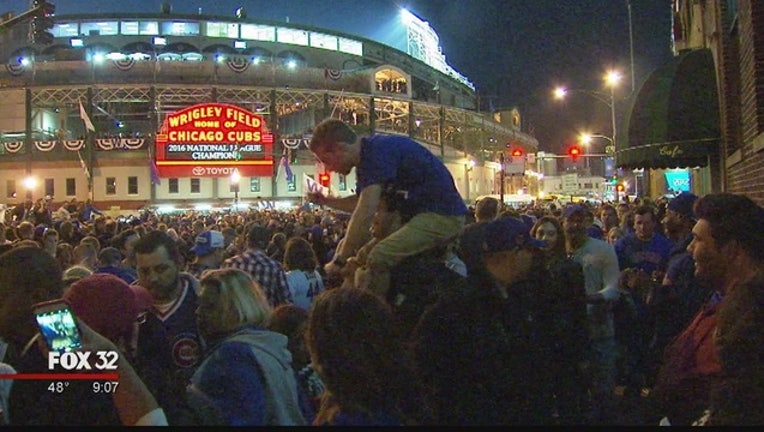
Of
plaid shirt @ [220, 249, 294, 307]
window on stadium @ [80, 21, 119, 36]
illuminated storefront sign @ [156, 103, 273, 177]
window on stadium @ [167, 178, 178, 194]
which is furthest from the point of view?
window on stadium @ [80, 21, 119, 36]

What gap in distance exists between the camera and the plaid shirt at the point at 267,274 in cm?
603

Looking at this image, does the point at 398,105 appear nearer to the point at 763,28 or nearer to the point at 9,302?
the point at 763,28

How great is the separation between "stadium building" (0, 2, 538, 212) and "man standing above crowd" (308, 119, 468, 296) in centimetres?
3944

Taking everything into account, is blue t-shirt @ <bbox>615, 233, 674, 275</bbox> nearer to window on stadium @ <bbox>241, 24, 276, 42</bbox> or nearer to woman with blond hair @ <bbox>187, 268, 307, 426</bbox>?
woman with blond hair @ <bbox>187, 268, 307, 426</bbox>

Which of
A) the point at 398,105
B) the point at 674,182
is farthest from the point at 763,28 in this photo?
the point at 398,105

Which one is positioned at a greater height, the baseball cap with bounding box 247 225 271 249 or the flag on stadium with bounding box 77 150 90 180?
the flag on stadium with bounding box 77 150 90 180

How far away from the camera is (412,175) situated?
420cm

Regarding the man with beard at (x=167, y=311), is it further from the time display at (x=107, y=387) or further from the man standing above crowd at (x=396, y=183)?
the man standing above crowd at (x=396, y=183)

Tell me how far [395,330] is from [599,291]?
4.26m

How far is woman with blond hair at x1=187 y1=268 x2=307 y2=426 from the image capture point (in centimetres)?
313

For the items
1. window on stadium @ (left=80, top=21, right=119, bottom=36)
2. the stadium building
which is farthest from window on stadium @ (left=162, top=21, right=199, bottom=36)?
window on stadium @ (left=80, top=21, right=119, bottom=36)

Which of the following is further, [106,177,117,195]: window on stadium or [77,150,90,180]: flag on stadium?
[106,177,117,195]: window on stadium

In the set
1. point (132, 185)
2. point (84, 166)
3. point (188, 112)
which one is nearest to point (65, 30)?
point (132, 185)

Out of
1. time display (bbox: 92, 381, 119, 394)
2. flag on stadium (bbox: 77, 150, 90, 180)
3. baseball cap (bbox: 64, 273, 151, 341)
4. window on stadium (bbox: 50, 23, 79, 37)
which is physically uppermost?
window on stadium (bbox: 50, 23, 79, 37)
